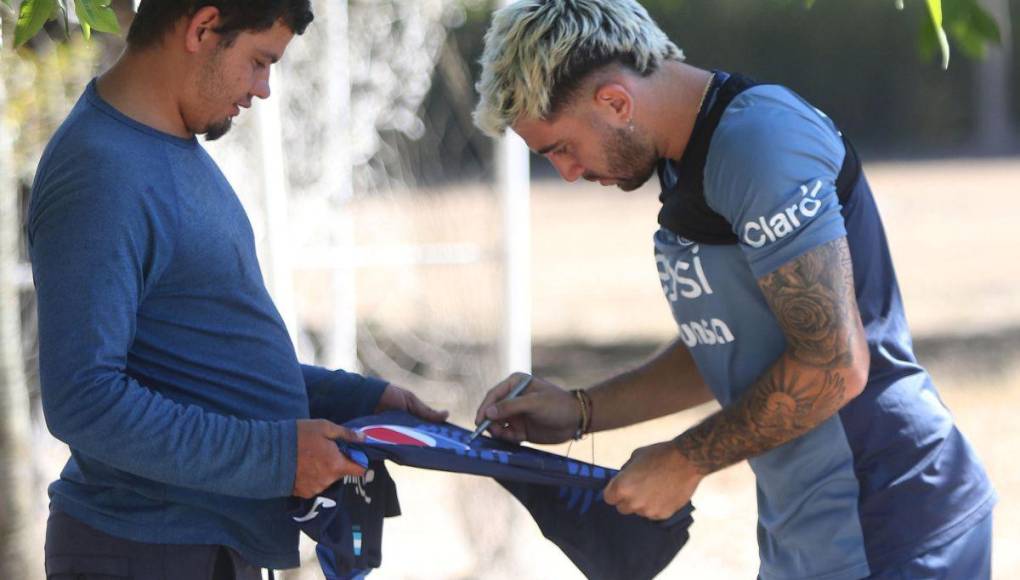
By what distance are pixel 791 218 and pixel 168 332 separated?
3.54ft

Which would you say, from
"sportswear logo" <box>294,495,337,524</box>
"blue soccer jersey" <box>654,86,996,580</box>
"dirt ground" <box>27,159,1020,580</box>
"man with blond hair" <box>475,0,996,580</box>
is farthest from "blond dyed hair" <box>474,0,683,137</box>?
"dirt ground" <box>27,159,1020,580</box>

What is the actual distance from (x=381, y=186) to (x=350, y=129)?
1.20ft

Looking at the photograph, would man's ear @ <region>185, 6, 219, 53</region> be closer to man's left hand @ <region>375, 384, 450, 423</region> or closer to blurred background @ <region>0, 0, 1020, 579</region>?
Result: man's left hand @ <region>375, 384, 450, 423</region>

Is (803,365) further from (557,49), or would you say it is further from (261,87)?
(261,87)

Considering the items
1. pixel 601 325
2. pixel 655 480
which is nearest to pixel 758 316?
pixel 655 480

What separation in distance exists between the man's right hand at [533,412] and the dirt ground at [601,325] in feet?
7.49

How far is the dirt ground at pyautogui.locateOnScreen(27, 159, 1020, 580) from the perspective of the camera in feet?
18.6

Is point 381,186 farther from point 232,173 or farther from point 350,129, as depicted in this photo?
point 232,173

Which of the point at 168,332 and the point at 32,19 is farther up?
the point at 32,19

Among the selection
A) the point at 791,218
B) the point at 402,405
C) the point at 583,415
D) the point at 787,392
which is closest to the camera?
the point at 791,218

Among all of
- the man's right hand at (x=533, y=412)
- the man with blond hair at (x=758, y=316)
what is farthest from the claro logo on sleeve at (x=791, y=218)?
the man's right hand at (x=533, y=412)

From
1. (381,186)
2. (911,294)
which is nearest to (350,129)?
(381,186)

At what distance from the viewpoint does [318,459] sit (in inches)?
94.3

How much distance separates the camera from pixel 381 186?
6512 millimetres
